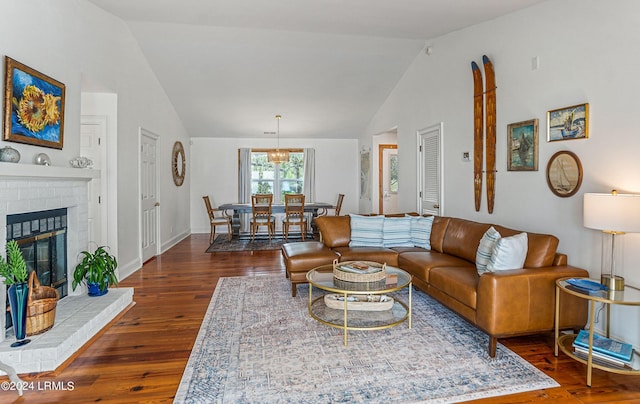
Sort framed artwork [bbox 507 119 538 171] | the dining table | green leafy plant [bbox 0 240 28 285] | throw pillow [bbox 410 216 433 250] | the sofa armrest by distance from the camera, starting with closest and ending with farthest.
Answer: green leafy plant [bbox 0 240 28 285]
the sofa armrest
framed artwork [bbox 507 119 538 171]
throw pillow [bbox 410 216 433 250]
the dining table

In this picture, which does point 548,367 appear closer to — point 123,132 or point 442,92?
point 442,92

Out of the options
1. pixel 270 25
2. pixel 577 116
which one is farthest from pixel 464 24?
pixel 270 25

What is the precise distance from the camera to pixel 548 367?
2.34 metres

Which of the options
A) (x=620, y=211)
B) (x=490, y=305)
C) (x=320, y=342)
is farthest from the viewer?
(x=320, y=342)

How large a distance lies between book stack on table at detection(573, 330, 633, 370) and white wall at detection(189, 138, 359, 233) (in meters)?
6.88

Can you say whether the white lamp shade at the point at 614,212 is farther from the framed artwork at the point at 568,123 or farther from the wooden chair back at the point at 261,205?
the wooden chair back at the point at 261,205

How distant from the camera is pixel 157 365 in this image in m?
2.36

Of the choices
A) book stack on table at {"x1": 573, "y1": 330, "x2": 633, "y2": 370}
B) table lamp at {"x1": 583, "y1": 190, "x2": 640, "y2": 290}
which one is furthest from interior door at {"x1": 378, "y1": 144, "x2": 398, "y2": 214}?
book stack on table at {"x1": 573, "y1": 330, "x2": 633, "y2": 370}

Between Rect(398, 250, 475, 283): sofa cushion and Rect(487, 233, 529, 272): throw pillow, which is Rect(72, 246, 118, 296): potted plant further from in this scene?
Rect(487, 233, 529, 272): throw pillow

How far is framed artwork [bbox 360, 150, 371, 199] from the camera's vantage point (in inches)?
317

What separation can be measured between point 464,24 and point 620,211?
9.29ft

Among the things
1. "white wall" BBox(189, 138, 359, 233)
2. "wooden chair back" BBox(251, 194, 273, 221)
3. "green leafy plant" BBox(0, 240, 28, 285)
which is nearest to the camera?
"green leafy plant" BBox(0, 240, 28, 285)

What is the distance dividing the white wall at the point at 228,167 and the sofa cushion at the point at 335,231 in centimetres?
454

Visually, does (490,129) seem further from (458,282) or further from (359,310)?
(359,310)
